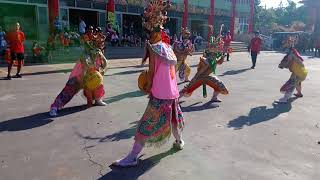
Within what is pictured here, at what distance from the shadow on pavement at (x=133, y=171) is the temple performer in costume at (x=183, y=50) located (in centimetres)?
651

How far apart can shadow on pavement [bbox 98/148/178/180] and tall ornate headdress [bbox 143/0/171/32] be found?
178 cm

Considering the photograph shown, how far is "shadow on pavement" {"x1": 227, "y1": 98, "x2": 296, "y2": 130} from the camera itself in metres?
7.00

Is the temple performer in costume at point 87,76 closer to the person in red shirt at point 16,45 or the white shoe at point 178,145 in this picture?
the white shoe at point 178,145

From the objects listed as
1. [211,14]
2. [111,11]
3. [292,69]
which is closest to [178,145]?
[292,69]

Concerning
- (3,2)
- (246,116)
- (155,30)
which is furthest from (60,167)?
(3,2)

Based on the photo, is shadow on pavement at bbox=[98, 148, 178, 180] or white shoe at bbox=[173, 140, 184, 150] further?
white shoe at bbox=[173, 140, 184, 150]

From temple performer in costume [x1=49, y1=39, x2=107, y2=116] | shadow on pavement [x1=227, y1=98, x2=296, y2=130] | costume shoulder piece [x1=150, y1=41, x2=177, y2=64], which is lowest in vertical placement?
shadow on pavement [x1=227, y1=98, x2=296, y2=130]

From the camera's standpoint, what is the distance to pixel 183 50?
11594 mm

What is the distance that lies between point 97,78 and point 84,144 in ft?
8.29

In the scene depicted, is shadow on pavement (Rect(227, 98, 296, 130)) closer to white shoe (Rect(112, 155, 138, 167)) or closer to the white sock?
the white sock

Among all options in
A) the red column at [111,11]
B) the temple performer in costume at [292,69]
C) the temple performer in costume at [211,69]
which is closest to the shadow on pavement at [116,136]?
the temple performer in costume at [211,69]

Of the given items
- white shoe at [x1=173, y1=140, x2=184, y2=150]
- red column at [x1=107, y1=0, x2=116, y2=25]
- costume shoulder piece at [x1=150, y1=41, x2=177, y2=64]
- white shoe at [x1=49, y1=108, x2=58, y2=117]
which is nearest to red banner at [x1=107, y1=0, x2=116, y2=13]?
red column at [x1=107, y1=0, x2=116, y2=25]

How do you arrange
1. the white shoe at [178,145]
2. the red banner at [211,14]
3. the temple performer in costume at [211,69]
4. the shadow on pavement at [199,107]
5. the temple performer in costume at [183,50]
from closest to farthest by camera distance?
the white shoe at [178,145]
the shadow on pavement at [199,107]
the temple performer in costume at [211,69]
the temple performer in costume at [183,50]
the red banner at [211,14]

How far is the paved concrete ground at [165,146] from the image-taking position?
4680 mm
